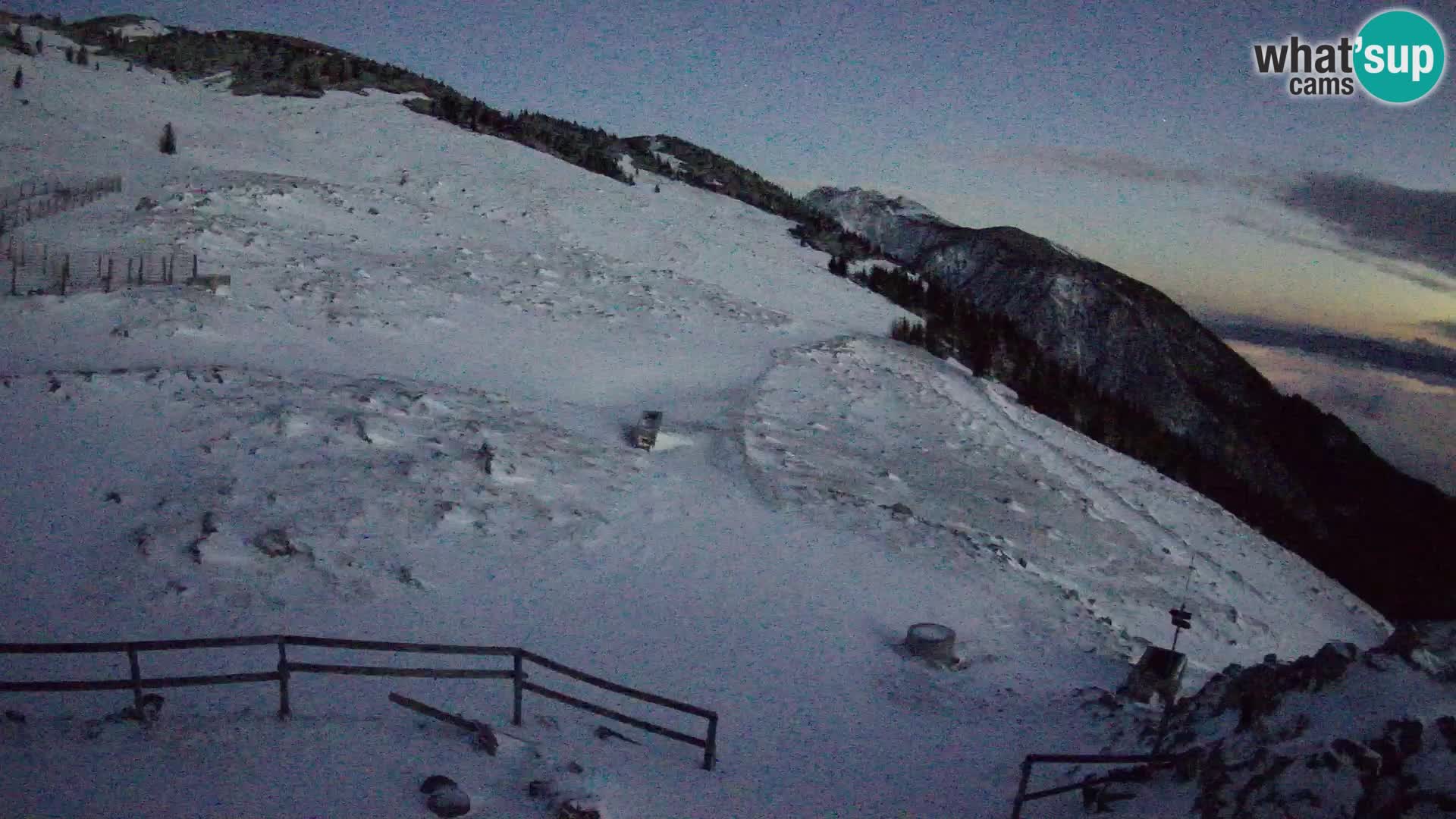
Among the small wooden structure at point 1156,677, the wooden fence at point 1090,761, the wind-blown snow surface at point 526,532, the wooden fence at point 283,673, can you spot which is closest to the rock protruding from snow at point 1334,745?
the wooden fence at point 1090,761

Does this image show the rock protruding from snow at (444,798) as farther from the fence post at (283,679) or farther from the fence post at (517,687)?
the fence post at (283,679)

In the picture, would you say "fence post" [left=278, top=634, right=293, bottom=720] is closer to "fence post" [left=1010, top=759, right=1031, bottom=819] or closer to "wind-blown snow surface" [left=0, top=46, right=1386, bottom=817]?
"wind-blown snow surface" [left=0, top=46, right=1386, bottom=817]

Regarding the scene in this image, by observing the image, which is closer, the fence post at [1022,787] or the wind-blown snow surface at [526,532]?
the fence post at [1022,787]

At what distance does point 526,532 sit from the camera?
1509cm

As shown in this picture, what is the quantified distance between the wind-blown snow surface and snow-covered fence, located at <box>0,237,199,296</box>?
82cm

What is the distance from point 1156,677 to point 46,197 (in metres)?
36.1

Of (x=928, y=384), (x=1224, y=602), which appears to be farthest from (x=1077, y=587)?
(x=928, y=384)

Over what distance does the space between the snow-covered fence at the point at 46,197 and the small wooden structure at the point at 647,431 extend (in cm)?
2029

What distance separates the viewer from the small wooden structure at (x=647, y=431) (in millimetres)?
19922

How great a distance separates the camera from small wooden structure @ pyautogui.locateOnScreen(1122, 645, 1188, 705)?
488 inches

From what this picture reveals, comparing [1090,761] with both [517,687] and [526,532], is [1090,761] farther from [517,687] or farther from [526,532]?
[526,532]

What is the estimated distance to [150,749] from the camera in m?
7.23

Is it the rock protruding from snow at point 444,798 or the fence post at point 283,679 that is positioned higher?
the fence post at point 283,679

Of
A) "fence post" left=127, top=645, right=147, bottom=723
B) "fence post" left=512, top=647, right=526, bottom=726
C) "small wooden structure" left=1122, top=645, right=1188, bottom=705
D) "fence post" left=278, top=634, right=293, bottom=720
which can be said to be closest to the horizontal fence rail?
"fence post" left=127, top=645, right=147, bottom=723
